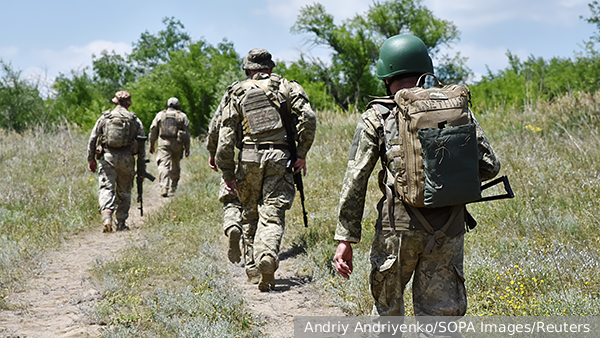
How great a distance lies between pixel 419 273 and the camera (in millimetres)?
Answer: 2648

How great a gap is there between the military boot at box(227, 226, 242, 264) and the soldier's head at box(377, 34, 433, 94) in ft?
10.5

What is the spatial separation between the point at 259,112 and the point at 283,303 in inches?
73.1

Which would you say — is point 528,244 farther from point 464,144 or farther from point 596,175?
point 464,144

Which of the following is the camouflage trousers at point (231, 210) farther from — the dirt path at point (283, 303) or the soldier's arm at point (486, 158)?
the soldier's arm at point (486, 158)

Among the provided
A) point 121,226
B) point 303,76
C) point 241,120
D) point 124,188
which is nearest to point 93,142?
point 124,188

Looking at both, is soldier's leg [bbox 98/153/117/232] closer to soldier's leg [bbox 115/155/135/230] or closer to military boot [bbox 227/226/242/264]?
soldier's leg [bbox 115/155/135/230]

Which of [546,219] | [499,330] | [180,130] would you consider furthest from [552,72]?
[499,330]

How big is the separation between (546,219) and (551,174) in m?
1.56

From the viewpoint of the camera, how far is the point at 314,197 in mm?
7738

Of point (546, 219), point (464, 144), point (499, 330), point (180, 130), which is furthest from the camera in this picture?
point (180, 130)

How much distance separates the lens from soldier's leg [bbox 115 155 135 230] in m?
8.21

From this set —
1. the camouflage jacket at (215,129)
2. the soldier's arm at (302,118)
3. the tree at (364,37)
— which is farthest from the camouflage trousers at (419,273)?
the tree at (364,37)

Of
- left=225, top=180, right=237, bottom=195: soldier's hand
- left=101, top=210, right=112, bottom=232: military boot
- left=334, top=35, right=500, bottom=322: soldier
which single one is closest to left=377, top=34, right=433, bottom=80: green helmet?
left=334, top=35, right=500, bottom=322: soldier

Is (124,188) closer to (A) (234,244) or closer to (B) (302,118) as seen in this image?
(A) (234,244)
